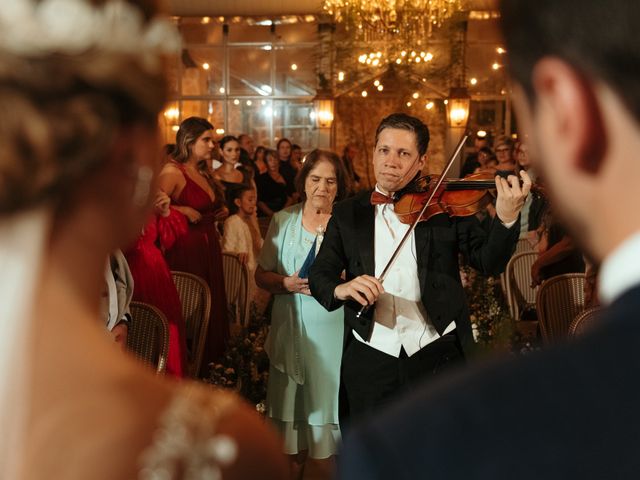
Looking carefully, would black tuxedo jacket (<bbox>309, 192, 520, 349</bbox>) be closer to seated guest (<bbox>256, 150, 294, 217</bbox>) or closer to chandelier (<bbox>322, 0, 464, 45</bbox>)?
seated guest (<bbox>256, 150, 294, 217</bbox>)

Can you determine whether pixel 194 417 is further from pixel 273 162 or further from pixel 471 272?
pixel 273 162

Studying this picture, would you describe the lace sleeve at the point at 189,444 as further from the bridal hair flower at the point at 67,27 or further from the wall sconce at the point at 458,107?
the wall sconce at the point at 458,107

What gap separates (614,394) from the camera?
0.63 metres

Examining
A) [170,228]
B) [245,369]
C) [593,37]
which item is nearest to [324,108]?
[170,228]

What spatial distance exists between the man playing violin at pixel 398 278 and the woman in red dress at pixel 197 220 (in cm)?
240

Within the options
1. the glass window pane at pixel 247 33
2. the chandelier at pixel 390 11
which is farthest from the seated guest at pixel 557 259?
the glass window pane at pixel 247 33

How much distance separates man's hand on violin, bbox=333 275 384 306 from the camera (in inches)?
123

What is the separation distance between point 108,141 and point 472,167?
11.3 metres

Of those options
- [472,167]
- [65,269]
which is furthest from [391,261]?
[472,167]

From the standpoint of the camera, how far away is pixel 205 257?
5.85 m

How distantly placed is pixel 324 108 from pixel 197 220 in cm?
1057

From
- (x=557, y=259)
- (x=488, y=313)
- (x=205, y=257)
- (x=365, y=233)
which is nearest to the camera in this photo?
(x=365, y=233)

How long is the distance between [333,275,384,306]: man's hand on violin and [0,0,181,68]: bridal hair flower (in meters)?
2.28

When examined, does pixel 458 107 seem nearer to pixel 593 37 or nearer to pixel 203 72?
pixel 203 72
